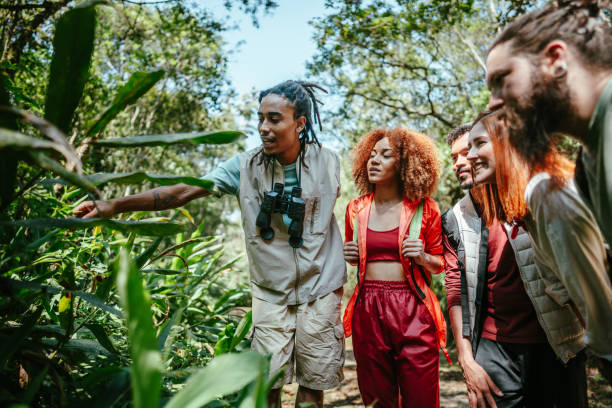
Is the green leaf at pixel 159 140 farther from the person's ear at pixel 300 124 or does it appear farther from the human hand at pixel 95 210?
the person's ear at pixel 300 124

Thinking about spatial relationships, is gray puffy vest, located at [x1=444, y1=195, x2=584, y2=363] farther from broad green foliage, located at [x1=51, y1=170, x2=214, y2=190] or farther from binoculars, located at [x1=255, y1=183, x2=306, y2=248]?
broad green foliage, located at [x1=51, y1=170, x2=214, y2=190]

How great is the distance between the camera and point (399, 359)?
8.08ft

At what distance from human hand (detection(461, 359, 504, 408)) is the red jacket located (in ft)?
1.58

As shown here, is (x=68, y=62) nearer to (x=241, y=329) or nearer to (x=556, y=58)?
(x=556, y=58)

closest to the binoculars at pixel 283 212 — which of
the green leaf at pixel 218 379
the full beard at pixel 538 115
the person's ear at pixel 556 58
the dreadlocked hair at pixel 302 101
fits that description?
the dreadlocked hair at pixel 302 101

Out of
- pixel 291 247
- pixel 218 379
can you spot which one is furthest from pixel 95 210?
pixel 291 247

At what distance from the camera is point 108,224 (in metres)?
0.96

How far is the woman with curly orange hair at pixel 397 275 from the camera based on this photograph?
2.44m

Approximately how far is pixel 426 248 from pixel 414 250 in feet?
0.85

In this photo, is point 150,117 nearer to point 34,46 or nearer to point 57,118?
point 34,46

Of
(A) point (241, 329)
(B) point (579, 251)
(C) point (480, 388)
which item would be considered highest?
(B) point (579, 251)

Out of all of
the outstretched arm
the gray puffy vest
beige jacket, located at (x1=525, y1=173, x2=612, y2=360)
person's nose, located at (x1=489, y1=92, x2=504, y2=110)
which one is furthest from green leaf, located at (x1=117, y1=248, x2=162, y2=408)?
the gray puffy vest

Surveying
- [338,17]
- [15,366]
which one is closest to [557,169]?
[15,366]

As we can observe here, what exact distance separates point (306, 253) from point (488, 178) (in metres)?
1.02
